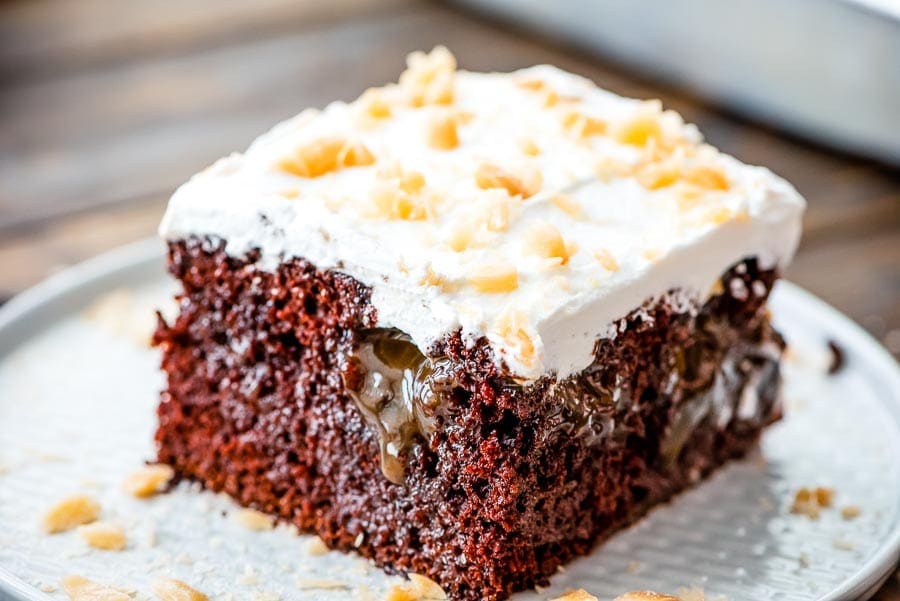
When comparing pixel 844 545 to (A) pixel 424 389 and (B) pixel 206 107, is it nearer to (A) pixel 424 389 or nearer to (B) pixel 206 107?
(A) pixel 424 389

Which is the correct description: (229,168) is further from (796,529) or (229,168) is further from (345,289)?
(796,529)

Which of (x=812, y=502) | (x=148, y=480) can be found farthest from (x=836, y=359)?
(x=148, y=480)

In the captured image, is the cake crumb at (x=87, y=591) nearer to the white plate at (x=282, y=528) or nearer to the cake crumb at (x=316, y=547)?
the white plate at (x=282, y=528)

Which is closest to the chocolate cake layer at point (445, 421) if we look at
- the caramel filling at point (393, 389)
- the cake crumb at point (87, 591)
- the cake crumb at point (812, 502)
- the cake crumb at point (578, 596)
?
the caramel filling at point (393, 389)

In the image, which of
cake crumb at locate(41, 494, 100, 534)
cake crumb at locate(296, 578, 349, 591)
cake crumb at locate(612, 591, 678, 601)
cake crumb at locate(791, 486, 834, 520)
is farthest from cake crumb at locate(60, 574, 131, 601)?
cake crumb at locate(791, 486, 834, 520)

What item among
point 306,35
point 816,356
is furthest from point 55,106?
point 816,356

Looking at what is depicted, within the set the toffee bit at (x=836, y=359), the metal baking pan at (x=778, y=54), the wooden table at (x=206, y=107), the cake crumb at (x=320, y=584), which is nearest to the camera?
the cake crumb at (x=320, y=584)

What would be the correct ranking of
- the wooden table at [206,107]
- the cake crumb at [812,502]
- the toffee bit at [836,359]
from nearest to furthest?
the cake crumb at [812,502]
the toffee bit at [836,359]
the wooden table at [206,107]
